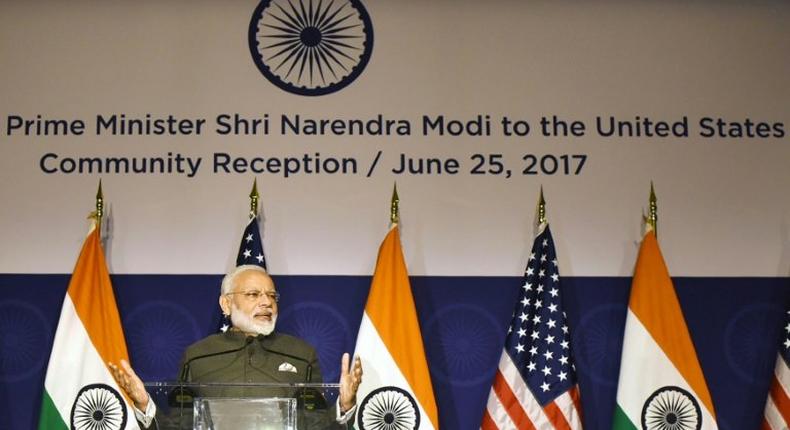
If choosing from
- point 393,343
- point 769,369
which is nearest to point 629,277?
point 769,369

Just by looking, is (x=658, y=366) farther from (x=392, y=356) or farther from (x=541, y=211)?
(x=392, y=356)

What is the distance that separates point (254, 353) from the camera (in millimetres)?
3932

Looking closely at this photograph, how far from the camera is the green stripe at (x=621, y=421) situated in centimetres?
507

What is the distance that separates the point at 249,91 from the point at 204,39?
40 cm

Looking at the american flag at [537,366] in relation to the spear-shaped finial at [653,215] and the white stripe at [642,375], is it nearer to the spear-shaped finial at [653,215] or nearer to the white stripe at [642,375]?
the white stripe at [642,375]

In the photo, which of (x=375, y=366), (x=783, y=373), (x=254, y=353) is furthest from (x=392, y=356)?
(x=783, y=373)

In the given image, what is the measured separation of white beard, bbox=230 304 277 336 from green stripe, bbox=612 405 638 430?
1.91 m

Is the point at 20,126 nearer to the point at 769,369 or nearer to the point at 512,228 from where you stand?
the point at 512,228

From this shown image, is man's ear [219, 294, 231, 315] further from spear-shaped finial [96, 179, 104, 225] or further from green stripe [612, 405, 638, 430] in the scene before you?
green stripe [612, 405, 638, 430]

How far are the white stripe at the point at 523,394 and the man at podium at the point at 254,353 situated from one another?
52.3 inches

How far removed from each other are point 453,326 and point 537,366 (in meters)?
0.53

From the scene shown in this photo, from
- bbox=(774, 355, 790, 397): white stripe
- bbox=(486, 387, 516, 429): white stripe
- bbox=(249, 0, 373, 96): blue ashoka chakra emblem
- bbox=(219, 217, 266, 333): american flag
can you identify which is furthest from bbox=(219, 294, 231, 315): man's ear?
bbox=(774, 355, 790, 397): white stripe

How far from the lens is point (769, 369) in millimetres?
5457

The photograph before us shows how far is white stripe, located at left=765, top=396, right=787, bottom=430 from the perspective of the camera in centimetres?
512
